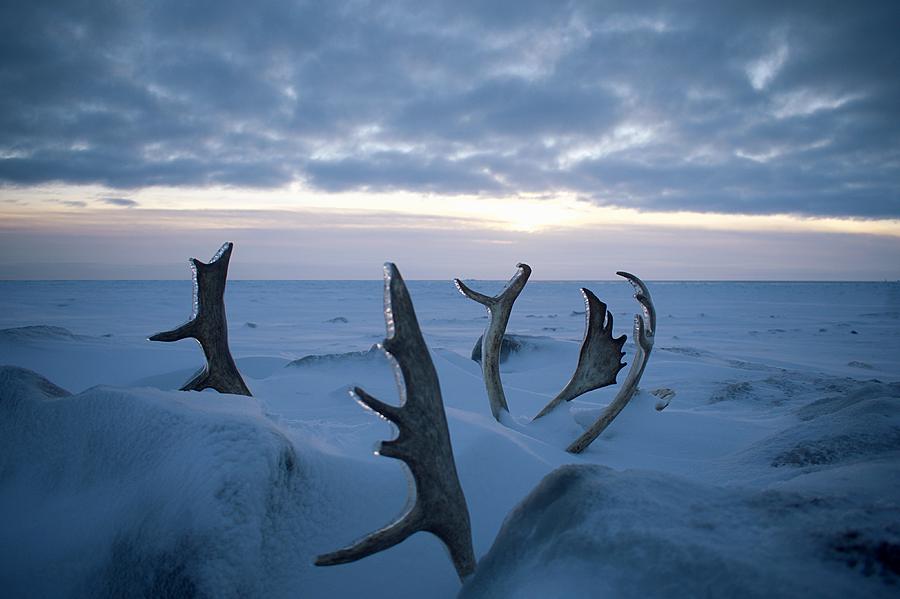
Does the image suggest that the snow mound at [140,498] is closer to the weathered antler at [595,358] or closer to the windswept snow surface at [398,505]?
the windswept snow surface at [398,505]

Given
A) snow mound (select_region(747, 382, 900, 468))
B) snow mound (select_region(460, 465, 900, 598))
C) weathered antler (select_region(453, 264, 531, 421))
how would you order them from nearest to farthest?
snow mound (select_region(460, 465, 900, 598)) < snow mound (select_region(747, 382, 900, 468)) < weathered antler (select_region(453, 264, 531, 421))

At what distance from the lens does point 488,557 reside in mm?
1311

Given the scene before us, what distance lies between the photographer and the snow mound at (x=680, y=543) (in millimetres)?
897

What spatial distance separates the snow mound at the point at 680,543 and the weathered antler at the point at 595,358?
1.60 m

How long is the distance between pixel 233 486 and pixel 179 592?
258 mm

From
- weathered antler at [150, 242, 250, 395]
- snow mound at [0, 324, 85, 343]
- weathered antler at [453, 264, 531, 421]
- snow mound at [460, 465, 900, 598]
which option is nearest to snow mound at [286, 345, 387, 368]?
weathered antler at [453, 264, 531, 421]

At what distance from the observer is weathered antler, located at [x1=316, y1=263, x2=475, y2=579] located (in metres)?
1.30

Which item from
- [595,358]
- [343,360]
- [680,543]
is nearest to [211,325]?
[595,358]

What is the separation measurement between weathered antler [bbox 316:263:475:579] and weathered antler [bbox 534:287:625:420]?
1524mm

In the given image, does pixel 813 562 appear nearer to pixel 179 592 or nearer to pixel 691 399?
pixel 179 592

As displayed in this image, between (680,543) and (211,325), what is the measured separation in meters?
2.18

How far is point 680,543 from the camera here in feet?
3.29

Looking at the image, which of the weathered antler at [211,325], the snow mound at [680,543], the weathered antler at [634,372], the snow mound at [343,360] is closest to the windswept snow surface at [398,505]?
the snow mound at [680,543]

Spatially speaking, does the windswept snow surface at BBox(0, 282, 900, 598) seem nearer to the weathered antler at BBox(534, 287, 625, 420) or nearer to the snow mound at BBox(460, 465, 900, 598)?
the snow mound at BBox(460, 465, 900, 598)
